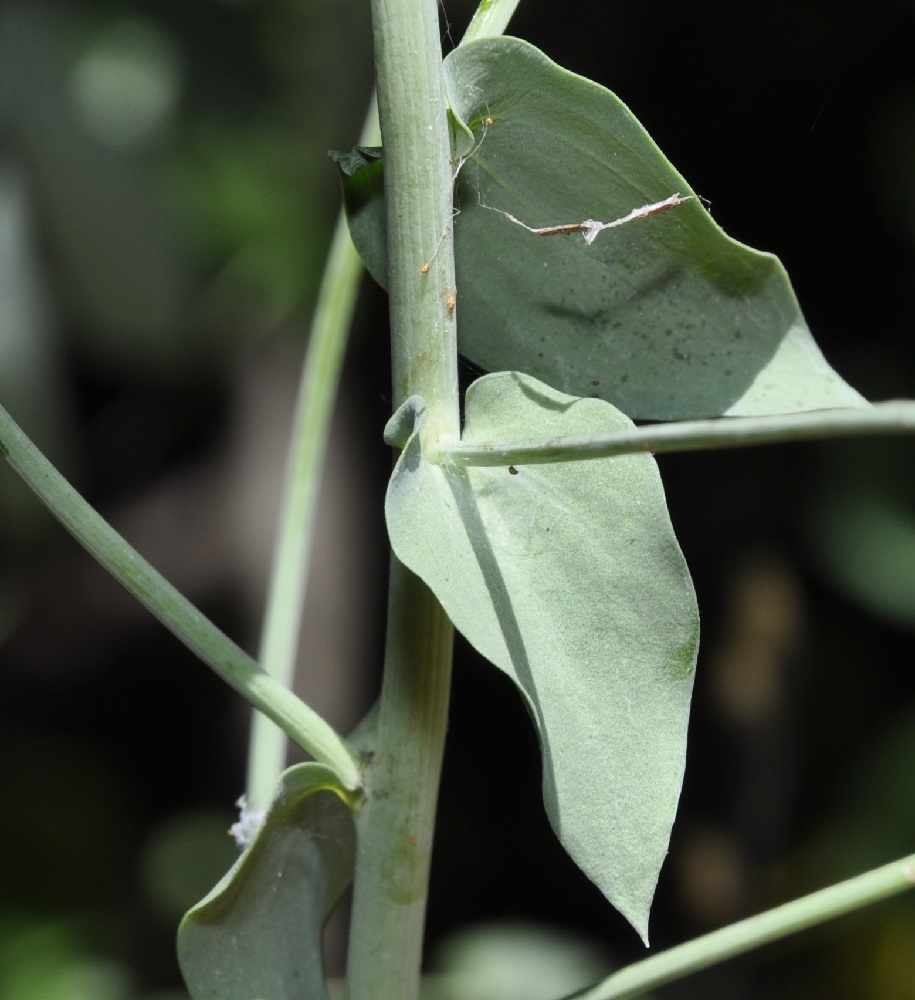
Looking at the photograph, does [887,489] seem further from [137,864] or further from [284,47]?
[137,864]

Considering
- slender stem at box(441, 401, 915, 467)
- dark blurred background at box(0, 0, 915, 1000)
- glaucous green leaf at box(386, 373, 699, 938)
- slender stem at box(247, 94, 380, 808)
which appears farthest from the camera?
dark blurred background at box(0, 0, 915, 1000)

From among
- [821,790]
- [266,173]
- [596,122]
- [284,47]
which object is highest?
[596,122]

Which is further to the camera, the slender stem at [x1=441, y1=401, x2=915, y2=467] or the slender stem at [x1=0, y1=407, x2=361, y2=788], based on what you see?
the slender stem at [x1=0, y1=407, x2=361, y2=788]

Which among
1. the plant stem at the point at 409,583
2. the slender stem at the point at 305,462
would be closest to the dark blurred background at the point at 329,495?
the slender stem at the point at 305,462

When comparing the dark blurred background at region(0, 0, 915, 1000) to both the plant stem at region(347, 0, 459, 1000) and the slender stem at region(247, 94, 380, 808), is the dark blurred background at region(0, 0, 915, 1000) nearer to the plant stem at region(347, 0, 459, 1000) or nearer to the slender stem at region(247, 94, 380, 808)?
the slender stem at region(247, 94, 380, 808)

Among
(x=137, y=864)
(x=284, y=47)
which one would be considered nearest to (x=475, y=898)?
(x=137, y=864)

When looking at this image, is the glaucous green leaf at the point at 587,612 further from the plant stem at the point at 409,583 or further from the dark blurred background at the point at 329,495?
the dark blurred background at the point at 329,495

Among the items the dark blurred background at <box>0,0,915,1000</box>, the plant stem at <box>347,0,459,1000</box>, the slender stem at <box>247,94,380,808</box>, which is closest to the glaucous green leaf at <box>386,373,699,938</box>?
the plant stem at <box>347,0,459,1000</box>
